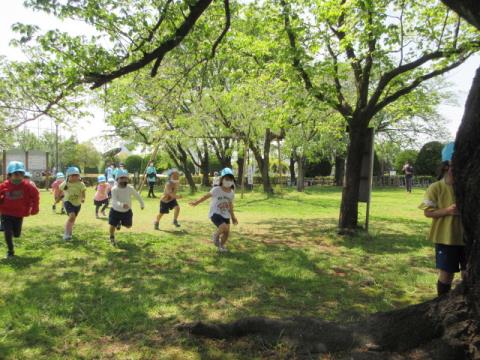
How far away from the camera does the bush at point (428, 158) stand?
3575cm

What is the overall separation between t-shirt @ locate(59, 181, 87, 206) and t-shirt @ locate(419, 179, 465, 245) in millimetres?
7383

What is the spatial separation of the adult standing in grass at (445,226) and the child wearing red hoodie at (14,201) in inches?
268

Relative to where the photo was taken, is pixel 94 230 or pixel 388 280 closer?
pixel 388 280

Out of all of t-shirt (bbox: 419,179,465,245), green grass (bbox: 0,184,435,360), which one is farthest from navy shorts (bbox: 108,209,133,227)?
t-shirt (bbox: 419,179,465,245)

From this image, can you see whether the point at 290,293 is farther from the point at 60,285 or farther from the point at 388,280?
the point at 60,285

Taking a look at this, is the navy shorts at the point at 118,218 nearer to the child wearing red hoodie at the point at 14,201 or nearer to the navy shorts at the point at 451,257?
the child wearing red hoodie at the point at 14,201

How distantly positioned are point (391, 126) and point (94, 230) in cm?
3067

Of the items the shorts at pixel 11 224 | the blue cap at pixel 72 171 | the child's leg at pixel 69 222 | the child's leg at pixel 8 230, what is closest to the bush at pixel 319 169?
the blue cap at pixel 72 171

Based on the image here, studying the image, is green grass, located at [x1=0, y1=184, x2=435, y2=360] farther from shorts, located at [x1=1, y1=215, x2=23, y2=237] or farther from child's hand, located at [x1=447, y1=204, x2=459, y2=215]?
child's hand, located at [x1=447, y1=204, x2=459, y2=215]

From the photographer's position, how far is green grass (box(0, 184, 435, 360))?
3.86m

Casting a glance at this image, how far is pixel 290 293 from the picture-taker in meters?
5.41

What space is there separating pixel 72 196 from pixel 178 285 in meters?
4.55

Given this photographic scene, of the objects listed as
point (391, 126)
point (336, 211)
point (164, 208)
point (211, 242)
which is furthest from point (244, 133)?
point (391, 126)

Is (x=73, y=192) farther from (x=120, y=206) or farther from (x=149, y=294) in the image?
(x=149, y=294)
